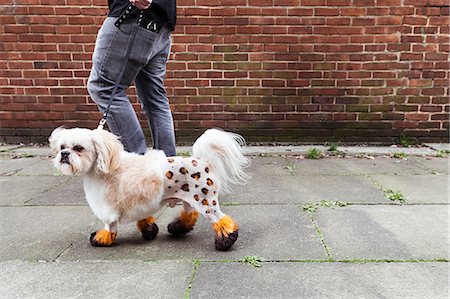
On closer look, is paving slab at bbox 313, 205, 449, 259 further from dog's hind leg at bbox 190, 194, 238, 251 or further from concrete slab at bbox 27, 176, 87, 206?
concrete slab at bbox 27, 176, 87, 206

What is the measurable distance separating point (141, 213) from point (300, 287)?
0.87m

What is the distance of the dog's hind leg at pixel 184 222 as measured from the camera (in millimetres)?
2152

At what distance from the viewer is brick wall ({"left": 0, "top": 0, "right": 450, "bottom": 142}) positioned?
4.37m

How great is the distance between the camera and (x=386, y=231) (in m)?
2.23

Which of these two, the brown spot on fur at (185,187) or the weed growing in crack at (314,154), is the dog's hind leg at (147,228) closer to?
the brown spot on fur at (185,187)

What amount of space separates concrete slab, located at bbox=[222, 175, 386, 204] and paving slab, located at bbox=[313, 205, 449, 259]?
239mm

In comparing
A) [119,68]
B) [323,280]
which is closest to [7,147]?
[119,68]

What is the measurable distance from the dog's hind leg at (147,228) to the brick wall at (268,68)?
2.56 meters

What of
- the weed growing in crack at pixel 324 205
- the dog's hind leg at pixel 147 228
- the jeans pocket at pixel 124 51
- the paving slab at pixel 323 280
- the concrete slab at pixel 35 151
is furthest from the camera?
the concrete slab at pixel 35 151

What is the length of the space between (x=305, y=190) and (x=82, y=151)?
5.91 ft

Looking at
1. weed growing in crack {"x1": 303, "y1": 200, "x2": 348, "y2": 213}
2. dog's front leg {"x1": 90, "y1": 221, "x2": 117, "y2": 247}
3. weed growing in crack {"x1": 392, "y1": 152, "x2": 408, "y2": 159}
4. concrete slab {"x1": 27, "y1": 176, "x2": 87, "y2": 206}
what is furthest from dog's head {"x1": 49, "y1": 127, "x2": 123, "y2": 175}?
weed growing in crack {"x1": 392, "y1": 152, "x2": 408, "y2": 159}

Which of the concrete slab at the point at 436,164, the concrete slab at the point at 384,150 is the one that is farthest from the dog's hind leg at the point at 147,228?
the concrete slab at the point at 384,150

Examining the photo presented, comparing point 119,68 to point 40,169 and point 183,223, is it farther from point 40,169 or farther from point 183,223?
point 40,169

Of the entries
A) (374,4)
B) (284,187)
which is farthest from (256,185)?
(374,4)
